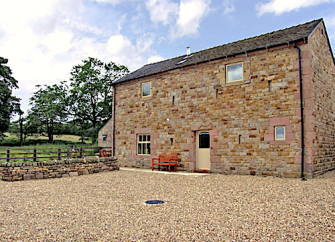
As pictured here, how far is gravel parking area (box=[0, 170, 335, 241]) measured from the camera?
4.14m

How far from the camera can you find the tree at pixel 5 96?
2777cm

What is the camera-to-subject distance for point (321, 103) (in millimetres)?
11031

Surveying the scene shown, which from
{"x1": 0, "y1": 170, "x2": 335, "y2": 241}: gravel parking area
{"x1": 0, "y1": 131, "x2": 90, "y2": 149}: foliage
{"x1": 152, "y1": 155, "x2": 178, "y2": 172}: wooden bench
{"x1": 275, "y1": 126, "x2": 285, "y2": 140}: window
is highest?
{"x1": 275, "y1": 126, "x2": 285, "y2": 140}: window

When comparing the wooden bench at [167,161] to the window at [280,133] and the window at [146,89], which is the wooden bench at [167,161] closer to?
the window at [146,89]

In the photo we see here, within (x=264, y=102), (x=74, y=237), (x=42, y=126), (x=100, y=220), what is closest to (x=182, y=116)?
(x=264, y=102)

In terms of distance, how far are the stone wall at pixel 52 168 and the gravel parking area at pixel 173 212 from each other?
1595 mm

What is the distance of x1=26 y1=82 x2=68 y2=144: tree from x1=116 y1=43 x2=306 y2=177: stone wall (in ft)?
73.1

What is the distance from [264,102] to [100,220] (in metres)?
8.19

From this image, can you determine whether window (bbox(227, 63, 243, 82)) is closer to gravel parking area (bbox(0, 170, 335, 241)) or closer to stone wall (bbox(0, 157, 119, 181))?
gravel parking area (bbox(0, 170, 335, 241))

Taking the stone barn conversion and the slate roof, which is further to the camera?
the slate roof

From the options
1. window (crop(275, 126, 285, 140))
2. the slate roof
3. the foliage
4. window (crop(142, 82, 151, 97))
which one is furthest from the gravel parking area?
the foliage

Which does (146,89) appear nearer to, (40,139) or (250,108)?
(250,108)

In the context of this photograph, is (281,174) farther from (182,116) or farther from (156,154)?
(156,154)

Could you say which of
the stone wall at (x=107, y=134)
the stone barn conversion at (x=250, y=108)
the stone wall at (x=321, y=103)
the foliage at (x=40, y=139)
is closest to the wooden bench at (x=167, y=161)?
the stone barn conversion at (x=250, y=108)
